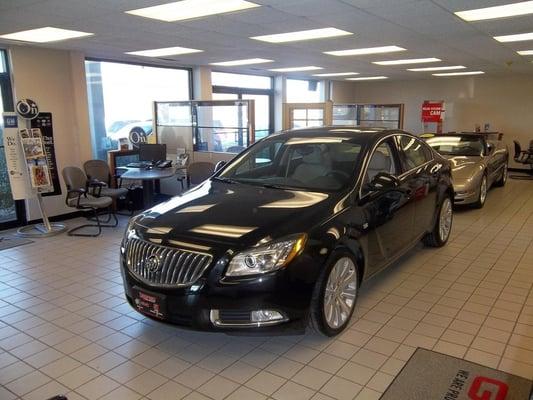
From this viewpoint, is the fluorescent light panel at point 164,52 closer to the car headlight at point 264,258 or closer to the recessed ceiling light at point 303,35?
the recessed ceiling light at point 303,35

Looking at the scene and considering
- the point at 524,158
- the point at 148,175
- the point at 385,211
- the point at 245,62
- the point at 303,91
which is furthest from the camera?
the point at 303,91

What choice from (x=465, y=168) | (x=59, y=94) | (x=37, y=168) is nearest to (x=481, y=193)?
(x=465, y=168)

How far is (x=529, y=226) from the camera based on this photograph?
228 inches

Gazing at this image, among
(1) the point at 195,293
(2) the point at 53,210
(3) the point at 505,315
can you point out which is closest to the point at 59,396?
(1) the point at 195,293

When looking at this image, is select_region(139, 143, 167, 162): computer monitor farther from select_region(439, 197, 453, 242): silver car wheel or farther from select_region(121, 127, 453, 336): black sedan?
select_region(439, 197, 453, 242): silver car wheel

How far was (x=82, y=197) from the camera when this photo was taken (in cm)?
591

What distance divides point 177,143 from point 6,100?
253 centimetres

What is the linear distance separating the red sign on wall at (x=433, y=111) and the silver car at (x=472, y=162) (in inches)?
82.1

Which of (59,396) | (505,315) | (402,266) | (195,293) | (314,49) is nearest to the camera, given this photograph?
(59,396)

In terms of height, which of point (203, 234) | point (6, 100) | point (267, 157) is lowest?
point (203, 234)

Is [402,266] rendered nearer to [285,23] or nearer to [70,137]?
[285,23]

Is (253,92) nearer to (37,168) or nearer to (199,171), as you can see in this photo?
(199,171)

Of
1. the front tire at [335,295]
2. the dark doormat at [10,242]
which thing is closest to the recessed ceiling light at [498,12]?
the front tire at [335,295]

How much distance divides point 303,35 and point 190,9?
5.66ft
